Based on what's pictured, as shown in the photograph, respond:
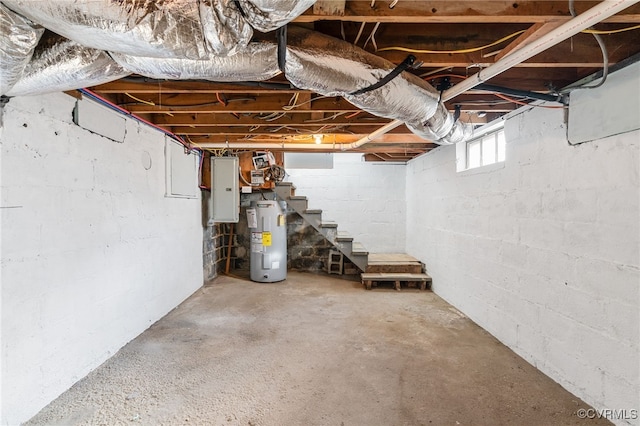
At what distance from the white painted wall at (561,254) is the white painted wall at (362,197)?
212cm

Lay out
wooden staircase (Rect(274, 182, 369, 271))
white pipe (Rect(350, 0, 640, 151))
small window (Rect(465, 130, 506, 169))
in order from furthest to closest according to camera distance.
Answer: wooden staircase (Rect(274, 182, 369, 271))
small window (Rect(465, 130, 506, 169))
white pipe (Rect(350, 0, 640, 151))

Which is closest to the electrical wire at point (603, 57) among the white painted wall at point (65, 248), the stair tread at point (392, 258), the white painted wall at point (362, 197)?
the white painted wall at point (65, 248)

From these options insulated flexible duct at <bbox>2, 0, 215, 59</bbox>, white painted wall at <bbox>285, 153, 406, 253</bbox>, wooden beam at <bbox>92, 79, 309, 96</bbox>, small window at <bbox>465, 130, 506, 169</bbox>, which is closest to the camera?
insulated flexible duct at <bbox>2, 0, 215, 59</bbox>

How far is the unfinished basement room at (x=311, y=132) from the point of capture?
127 cm

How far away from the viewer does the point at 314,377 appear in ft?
6.63

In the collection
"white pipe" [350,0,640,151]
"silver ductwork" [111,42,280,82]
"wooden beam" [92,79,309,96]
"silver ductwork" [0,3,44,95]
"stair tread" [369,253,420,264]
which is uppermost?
"wooden beam" [92,79,309,96]

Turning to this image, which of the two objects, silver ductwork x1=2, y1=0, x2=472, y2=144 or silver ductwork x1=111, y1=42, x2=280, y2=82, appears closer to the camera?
silver ductwork x1=2, y1=0, x2=472, y2=144

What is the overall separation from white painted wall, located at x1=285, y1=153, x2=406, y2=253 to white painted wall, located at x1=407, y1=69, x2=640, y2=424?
2116 mm

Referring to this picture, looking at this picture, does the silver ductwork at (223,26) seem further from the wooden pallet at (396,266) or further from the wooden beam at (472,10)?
the wooden pallet at (396,266)

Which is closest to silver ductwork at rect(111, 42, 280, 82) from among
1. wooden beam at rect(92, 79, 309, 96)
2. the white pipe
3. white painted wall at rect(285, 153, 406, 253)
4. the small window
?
wooden beam at rect(92, 79, 309, 96)

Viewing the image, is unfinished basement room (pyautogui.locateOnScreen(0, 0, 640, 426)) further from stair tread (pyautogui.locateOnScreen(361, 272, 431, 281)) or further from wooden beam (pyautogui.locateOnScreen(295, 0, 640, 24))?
stair tread (pyautogui.locateOnScreen(361, 272, 431, 281))

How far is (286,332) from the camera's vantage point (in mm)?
2713

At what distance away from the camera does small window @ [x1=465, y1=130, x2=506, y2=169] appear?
2.86m

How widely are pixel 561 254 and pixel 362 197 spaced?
11.4 feet
